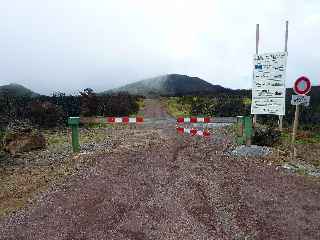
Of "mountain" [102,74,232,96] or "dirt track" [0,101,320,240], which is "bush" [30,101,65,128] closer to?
"dirt track" [0,101,320,240]

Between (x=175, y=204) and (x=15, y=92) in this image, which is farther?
(x=15, y=92)

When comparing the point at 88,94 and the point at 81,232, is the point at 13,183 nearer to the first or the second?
the point at 81,232

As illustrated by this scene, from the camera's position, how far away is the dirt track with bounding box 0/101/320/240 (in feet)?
22.8

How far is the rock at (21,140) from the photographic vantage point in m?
15.2

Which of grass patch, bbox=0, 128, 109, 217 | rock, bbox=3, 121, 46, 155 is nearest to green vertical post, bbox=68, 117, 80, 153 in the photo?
grass patch, bbox=0, 128, 109, 217

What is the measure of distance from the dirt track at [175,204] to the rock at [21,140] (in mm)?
4418

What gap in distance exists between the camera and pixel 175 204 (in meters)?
8.10

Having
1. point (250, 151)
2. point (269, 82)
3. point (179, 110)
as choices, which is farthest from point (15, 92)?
point (250, 151)

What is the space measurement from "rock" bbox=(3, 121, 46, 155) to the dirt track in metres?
4.42

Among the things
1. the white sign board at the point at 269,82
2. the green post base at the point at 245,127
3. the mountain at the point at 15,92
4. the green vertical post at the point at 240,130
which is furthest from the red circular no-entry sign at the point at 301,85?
the mountain at the point at 15,92

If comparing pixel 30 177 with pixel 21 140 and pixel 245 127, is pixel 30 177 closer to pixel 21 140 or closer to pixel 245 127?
pixel 21 140

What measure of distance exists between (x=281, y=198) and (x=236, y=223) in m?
1.78

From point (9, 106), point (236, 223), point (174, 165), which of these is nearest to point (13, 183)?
point (174, 165)

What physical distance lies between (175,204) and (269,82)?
29.7ft
